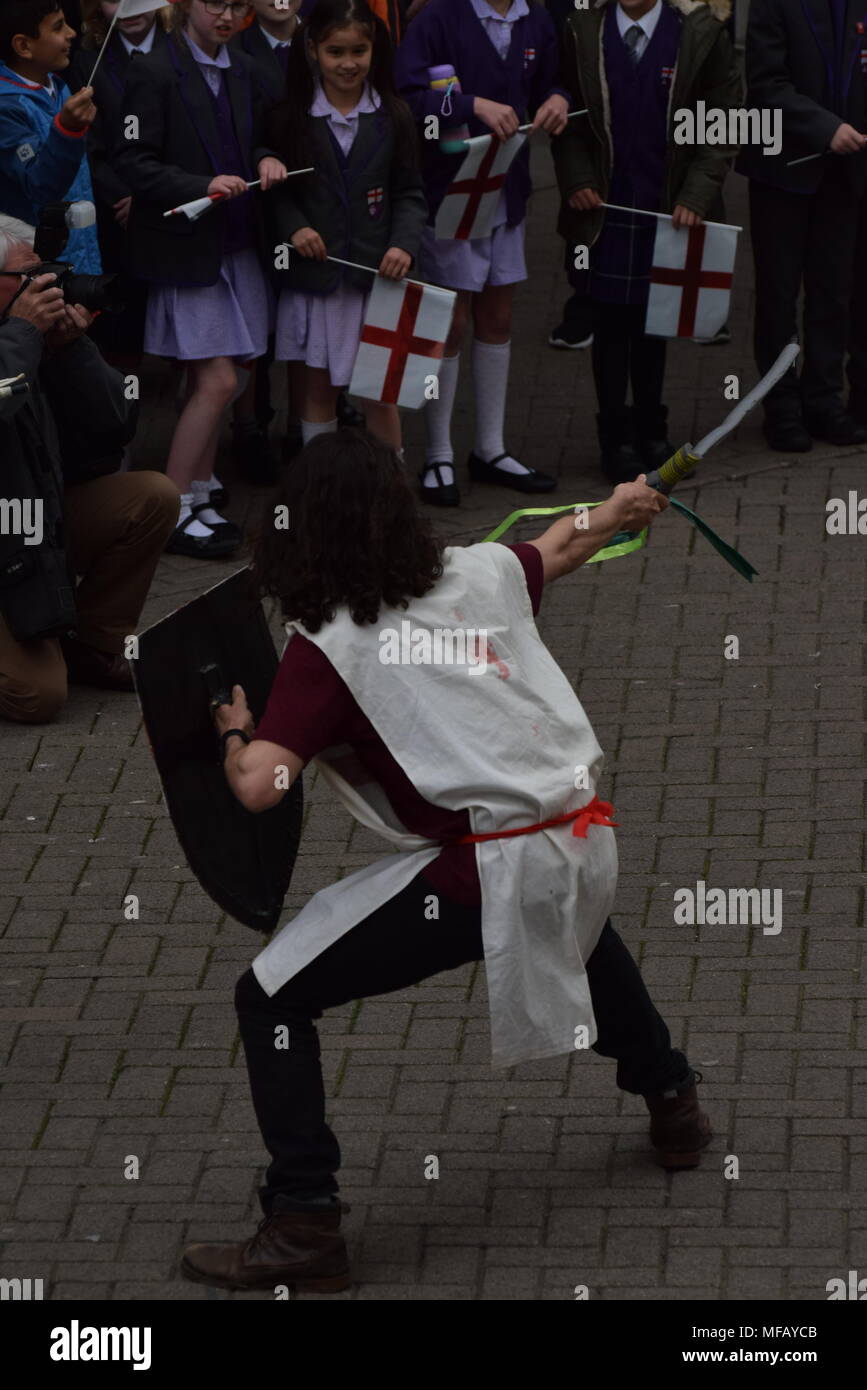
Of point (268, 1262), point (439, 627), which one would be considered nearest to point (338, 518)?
point (439, 627)

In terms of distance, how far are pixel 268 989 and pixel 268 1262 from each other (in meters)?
0.55

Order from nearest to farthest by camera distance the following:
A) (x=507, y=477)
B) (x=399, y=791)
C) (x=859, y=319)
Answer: (x=399, y=791), (x=507, y=477), (x=859, y=319)

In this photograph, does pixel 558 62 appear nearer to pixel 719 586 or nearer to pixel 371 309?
pixel 371 309

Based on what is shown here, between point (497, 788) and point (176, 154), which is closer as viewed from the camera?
point (497, 788)

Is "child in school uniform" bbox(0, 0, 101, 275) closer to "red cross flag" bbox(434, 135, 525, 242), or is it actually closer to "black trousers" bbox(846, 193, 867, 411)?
"red cross flag" bbox(434, 135, 525, 242)

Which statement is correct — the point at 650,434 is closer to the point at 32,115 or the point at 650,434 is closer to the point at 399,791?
the point at 32,115

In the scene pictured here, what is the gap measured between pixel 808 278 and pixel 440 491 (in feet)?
5.86

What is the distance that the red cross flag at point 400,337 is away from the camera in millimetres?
8492

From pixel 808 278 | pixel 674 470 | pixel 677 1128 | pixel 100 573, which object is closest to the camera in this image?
pixel 674 470

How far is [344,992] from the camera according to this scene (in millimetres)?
4441

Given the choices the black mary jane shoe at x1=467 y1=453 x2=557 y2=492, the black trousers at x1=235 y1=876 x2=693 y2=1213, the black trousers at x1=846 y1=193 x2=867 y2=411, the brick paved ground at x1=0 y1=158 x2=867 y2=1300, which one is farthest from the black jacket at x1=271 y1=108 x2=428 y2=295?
the black trousers at x1=235 y1=876 x2=693 y2=1213

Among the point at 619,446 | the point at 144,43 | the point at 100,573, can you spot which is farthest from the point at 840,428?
the point at 100,573

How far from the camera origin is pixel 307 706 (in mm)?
4262
